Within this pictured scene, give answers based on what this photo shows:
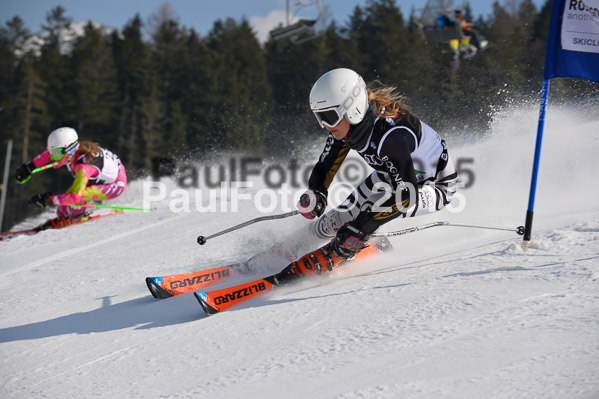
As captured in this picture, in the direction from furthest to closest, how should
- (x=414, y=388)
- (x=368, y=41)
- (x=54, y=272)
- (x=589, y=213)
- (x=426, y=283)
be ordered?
(x=368, y=41) → (x=54, y=272) → (x=589, y=213) → (x=426, y=283) → (x=414, y=388)

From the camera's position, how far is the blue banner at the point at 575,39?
12.9 feet

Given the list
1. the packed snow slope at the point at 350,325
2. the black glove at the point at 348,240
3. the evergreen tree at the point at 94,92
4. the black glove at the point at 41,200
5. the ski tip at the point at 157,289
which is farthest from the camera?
the evergreen tree at the point at 94,92

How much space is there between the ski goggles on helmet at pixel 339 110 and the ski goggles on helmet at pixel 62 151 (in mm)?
6108

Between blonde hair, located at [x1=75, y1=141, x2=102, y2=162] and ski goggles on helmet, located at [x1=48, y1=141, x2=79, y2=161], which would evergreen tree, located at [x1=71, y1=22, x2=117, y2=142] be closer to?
ski goggles on helmet, located at [x1=48, y1=141, x2=79, y2=161]

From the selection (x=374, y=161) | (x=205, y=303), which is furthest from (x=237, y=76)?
(x=205, y=303)

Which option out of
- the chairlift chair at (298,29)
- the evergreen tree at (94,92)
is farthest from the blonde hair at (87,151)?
the evergreen tree at (94,92)

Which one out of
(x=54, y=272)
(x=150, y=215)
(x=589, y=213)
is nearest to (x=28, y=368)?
(x=54, y=272)

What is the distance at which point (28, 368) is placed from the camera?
297 cm

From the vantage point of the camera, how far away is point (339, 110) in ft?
12.0

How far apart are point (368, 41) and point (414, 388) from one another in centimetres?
3567

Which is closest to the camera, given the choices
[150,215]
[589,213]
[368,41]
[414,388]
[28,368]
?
[414,388]

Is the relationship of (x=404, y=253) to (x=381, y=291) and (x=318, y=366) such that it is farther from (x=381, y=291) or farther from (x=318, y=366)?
(x=318, y=366)

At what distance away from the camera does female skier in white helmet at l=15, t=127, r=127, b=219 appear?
8.31 meters

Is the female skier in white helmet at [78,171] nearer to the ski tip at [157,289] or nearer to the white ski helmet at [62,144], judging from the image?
the white ski helmet at [62,144]
